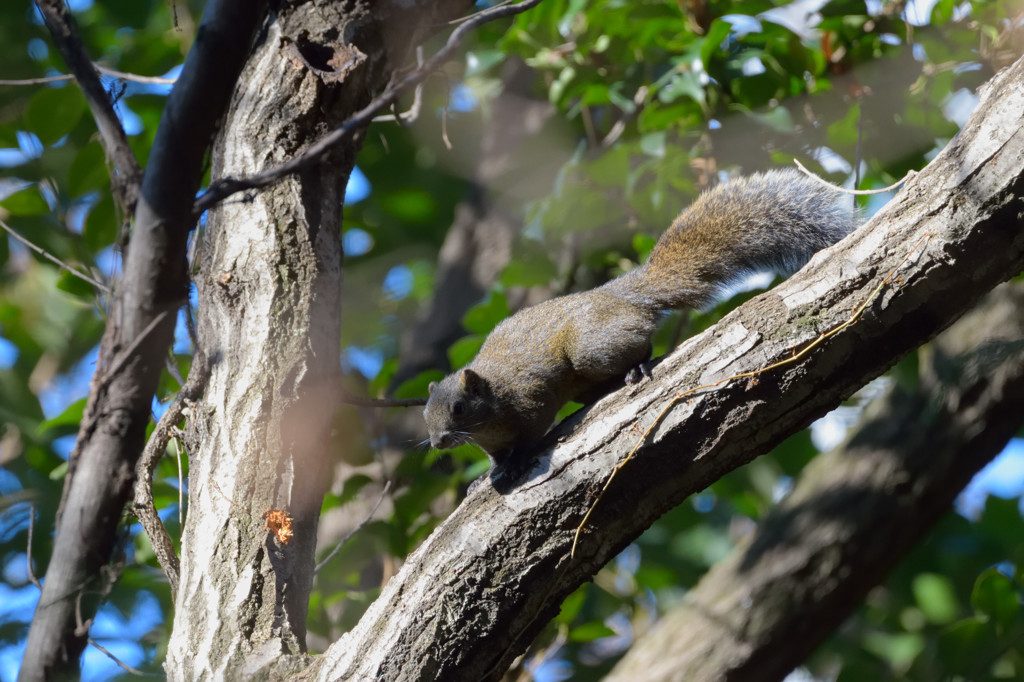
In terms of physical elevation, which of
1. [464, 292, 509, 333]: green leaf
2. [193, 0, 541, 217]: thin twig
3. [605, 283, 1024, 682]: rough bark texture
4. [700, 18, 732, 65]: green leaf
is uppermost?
[700, 18, 732, 65]: green leaf

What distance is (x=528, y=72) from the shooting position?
5.72 meters

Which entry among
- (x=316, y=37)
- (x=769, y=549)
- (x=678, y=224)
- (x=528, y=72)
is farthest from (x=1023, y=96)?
(x=528, y=72)

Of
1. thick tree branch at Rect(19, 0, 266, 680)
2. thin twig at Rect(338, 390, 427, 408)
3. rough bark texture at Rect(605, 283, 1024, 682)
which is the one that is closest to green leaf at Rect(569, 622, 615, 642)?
rough bark texture at Rect(605, 283, 1024, 682)

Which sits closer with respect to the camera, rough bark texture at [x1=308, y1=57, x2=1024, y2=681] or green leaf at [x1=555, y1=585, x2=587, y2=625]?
rough bark texture at [x1=308, y1=57, x2=1024, y2=681]

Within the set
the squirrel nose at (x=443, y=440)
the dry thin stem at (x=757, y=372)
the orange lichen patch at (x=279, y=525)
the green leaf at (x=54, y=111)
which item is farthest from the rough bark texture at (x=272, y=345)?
the green leaf at (x=54, y=111)

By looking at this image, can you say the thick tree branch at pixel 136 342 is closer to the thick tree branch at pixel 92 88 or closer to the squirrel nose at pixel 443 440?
the thick tree branch at pixel 92 88

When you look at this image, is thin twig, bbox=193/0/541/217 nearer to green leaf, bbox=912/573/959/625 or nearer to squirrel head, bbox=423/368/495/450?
squirrel head, bbox=423/368/495/450

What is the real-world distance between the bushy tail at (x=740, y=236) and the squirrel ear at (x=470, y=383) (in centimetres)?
63

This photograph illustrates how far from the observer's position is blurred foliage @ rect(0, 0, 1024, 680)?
343 centimetres

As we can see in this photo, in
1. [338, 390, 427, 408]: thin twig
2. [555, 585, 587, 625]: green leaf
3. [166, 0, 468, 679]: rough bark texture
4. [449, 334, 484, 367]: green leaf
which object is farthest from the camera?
[449, 334, 484, 367]: green leaf

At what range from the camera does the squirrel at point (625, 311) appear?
9.71 feet

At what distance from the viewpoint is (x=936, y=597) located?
431cm

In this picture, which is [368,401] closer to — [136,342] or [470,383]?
[470,383]

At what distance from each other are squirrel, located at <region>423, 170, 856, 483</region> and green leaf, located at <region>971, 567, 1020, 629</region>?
5.02 ft
